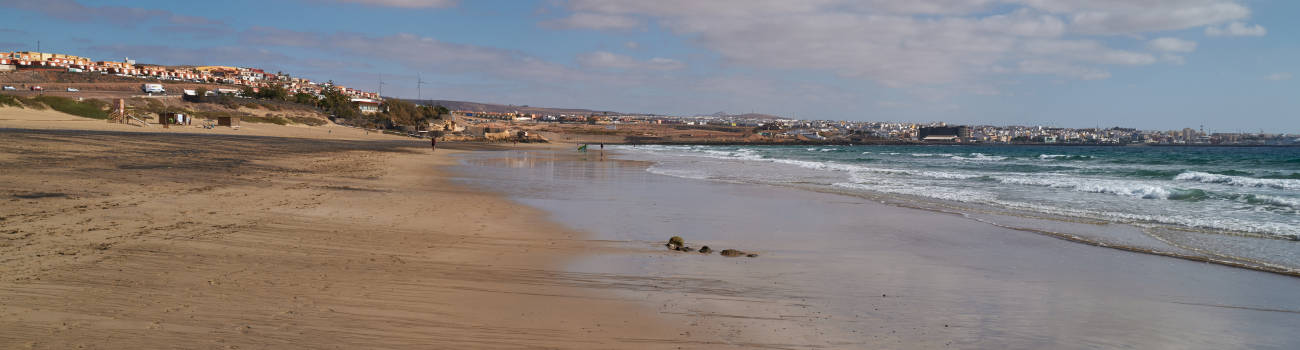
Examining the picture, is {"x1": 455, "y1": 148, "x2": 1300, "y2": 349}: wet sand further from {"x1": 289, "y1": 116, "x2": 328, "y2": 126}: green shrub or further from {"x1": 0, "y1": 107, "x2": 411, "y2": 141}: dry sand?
{"x1": 289, "y1": 116, "x2": 328, "y2": 126}: green shrub

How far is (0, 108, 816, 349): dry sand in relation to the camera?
14.0ft

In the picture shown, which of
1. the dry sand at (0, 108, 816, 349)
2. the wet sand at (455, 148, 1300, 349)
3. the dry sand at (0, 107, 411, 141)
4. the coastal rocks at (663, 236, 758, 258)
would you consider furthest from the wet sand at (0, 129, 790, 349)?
the dry sand at (0, 107, 411, 141)

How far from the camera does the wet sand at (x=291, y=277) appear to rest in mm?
4266

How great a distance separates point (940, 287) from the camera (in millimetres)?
6645

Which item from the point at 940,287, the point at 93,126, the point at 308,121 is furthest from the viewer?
the point at 308,121

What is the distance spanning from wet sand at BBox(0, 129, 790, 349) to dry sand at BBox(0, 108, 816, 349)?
2 centimetres

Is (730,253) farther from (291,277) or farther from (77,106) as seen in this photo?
(77,106)

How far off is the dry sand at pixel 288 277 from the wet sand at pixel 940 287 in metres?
0.68

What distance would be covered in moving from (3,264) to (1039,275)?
374 inches

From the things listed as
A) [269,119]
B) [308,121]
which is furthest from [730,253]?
[308,121]

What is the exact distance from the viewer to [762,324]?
16.9ft

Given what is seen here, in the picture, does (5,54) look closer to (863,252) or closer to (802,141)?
(802,141)

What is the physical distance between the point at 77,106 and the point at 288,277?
49450 millimetres

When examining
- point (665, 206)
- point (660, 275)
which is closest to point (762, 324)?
point (660, 275)
